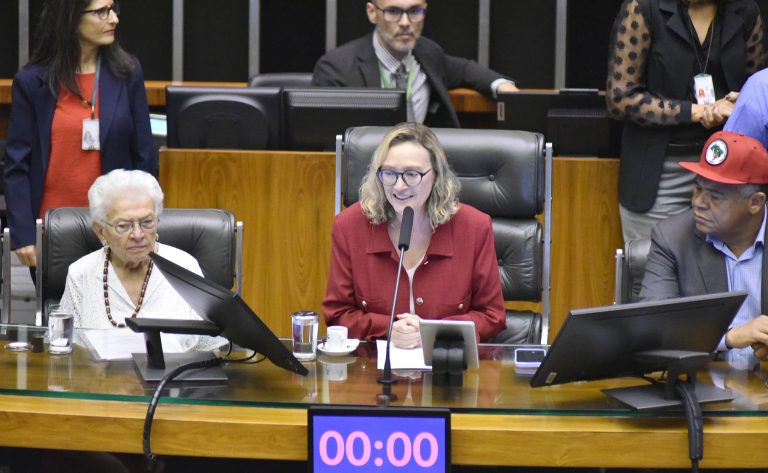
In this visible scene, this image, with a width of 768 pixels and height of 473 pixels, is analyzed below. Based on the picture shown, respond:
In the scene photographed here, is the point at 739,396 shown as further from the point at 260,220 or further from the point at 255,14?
the point at 255,14

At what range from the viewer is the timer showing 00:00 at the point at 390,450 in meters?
2.21

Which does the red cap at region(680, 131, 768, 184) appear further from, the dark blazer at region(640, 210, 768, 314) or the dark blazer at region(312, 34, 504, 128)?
the dark blazer at region(312, 34, 504, 128)

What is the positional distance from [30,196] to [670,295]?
2137 millimetres

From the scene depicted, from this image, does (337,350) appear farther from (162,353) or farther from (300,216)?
(300,216)

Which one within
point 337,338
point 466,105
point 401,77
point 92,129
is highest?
point 401,77

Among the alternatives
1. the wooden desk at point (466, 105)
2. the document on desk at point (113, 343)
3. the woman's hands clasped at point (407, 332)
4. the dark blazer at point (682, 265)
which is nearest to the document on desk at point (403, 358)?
the woman's hands clasped at point (407, 332)

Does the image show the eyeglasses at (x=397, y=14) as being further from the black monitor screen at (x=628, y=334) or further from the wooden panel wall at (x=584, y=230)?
the black monitor screen at (x=628, y=334)

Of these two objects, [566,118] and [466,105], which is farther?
[466,105]

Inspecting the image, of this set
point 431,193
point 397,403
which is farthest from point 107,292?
point 397,403

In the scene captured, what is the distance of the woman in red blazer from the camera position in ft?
10.4

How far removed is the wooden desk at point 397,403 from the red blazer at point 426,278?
717 mm

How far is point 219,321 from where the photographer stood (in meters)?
2.43

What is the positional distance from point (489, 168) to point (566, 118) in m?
0.90

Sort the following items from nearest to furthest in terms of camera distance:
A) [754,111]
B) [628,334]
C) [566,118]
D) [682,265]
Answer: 1. [628,334]
2. [682,265]
3. [754,111]
4. [566,118]
